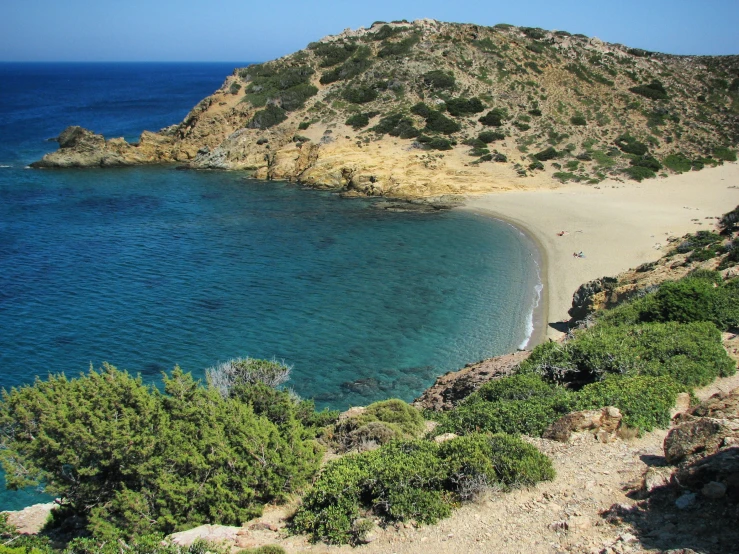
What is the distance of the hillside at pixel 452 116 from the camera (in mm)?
58250

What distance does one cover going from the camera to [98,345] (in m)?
26.3

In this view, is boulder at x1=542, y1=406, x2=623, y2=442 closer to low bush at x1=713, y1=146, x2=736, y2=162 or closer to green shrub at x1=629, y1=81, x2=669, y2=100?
low bush at x1=713, y1=146, x2=736, y2=162

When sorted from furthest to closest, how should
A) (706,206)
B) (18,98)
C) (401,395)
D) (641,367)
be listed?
(18,98) → (706,206) → (401,395) → (641,367)

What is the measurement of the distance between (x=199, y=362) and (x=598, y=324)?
54.2 feet

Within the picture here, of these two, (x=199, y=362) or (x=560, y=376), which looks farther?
(x=199, y=362)

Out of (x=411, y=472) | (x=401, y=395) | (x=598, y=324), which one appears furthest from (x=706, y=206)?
(x=411, y=472)

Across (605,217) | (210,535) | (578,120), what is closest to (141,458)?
(210,535)

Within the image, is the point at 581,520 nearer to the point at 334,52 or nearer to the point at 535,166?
the point at 535,166

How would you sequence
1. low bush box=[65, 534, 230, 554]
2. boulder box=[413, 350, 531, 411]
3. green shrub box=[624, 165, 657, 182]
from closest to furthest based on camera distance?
low bush box=[65, 534, 230, 554] < boulder box=[413, 350, 531, 411] < green shrub box=[624, 165, 657, 182]

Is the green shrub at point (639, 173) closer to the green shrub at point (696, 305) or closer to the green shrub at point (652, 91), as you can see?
the green shrub at point (652, 91)

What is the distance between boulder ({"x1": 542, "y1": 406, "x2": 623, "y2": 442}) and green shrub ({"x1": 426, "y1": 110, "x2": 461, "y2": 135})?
5413cm

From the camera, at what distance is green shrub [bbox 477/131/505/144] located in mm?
62000

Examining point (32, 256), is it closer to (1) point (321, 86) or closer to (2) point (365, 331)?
(2) point (365, 331)

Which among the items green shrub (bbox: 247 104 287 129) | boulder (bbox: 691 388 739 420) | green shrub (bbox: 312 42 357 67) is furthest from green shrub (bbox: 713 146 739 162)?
boulder (bbox: 691 388 739 420)
